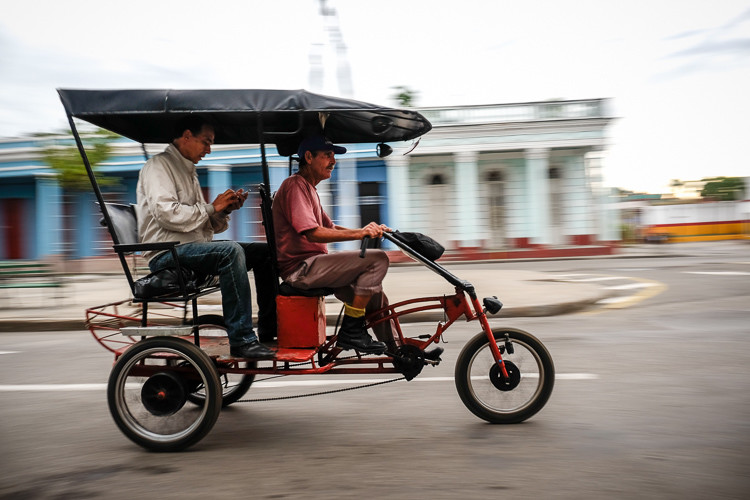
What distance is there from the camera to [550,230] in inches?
1042

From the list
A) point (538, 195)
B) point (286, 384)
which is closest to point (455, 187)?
point (538, 195)

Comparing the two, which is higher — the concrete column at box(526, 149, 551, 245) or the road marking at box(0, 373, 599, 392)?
the concrete column at box(526, 149, 551, 245)

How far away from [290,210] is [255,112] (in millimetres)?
644

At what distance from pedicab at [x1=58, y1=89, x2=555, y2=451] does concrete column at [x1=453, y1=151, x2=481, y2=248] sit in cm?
2184

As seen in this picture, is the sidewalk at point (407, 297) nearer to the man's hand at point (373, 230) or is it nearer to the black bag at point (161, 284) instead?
the man's hand at point (373, 230)

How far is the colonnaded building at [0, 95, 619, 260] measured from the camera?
2512 centimetres

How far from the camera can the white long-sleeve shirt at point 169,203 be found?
394 cm

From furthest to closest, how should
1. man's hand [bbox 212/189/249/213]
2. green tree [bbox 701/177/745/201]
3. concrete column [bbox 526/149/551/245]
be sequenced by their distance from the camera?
green tree [bbox 701/177/745/201], concrete column [bbox 526/149/551/245], man's hand [bbox 212/189/249/213]

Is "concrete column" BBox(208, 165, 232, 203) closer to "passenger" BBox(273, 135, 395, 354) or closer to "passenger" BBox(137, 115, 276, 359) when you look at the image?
"passenger" BBox(137, 115, 276, 359)

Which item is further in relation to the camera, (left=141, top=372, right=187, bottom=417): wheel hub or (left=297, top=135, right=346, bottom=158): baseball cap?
(left=297, top=135, right=346, bottom=158): baseball cap

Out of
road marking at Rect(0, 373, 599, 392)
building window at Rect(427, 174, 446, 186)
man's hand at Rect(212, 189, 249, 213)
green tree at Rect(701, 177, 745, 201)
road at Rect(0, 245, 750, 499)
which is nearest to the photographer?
road at Rect(0, 245, 750, 499)

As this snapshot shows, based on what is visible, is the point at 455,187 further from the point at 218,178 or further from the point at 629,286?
the point at 629,286

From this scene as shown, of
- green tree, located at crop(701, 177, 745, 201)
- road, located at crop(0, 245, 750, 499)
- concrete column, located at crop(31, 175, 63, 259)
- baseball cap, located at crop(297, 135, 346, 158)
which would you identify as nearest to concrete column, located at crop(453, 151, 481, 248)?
concrete column, located at crop(31, 175, 63, 259)

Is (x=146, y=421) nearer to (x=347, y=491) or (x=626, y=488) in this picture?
(x=347, y=491)
